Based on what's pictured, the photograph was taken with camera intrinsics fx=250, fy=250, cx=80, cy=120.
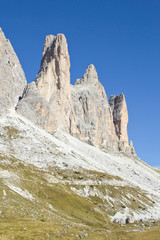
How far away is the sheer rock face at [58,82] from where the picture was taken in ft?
525

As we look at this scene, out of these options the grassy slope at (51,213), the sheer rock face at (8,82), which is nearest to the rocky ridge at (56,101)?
the sheer rock face at (8,82)

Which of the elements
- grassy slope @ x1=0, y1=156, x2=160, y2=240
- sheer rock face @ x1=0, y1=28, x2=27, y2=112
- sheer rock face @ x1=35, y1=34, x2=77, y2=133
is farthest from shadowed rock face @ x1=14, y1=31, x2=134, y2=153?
grassy slope @ x1=0, y1=156, x2=160, y2=240

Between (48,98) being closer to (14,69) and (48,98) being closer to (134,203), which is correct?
(14,69)

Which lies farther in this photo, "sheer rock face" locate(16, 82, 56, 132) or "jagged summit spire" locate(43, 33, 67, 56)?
"jagged summit spire" locate(43, 33, 67, 56)

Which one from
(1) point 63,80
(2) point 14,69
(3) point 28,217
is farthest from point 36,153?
(2) point 14,69

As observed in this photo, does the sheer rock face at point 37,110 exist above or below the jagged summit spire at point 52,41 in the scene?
below

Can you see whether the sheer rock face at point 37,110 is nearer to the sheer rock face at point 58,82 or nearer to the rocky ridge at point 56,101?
the rocky ridge at point 56,101

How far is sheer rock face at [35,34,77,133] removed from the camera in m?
160

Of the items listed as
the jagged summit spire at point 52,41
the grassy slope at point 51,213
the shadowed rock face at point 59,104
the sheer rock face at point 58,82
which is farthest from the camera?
the jagged summit spire at point 52,41

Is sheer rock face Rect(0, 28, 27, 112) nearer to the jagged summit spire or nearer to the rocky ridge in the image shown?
the rocky ridge

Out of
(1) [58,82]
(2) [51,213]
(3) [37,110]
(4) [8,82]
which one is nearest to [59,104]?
(1) [58,82]

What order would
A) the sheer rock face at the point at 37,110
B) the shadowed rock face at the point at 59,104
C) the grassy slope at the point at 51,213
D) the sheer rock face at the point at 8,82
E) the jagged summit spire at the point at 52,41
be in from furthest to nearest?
the jagged summit spire at the point at 52,41 < the shadowed rock face at the point at 59,104 < the sheer rock face at the point at 37,110 < the sheer rock face at the point at 8,82 < the grassy slope at the point at 51,213

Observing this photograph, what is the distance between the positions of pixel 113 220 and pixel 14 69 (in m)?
146

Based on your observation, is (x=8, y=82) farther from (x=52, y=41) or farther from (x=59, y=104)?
(x=52, y=41)
